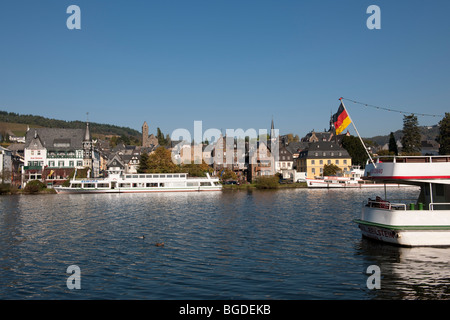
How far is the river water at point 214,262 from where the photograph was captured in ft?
61.9

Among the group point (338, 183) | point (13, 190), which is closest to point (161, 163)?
point (13, 190)

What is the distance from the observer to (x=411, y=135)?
145 metres

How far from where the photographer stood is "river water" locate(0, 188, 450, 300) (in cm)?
1888

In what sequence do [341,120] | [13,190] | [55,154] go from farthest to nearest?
[55,154] < [13,190] < [341,120]

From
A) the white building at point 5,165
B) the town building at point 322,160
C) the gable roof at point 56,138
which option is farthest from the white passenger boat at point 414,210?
the gable roof at point 56,138

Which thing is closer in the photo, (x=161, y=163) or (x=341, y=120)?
(x=341, y=120)

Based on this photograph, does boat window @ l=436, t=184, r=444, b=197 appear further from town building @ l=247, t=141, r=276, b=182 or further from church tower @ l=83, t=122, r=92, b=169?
church tower @ l=83, t=122, r=92, b=169

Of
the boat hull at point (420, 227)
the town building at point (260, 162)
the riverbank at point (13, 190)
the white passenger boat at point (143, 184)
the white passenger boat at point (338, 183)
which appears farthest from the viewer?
the town building at point (260, 162)

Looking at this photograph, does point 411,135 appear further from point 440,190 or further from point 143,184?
point 440,190

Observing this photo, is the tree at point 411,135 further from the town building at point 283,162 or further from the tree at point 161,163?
the tree at point 161,163

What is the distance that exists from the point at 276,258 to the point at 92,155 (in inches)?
4439

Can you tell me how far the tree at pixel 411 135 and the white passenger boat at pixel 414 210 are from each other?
12660 centimetres

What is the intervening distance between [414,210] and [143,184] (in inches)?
3401

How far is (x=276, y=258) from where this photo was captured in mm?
25125
